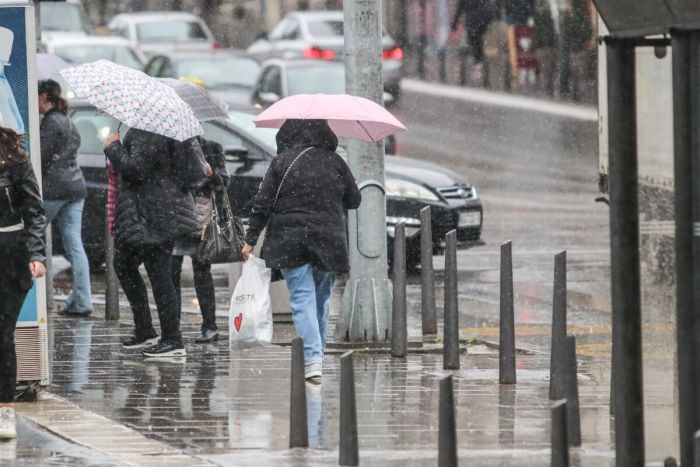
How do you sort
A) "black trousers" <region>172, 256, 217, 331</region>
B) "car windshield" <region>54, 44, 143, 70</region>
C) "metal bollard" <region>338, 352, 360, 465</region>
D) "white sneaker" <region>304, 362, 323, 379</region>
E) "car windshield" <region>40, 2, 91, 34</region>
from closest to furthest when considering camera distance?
"metal bollard" <region>338, 352, 360, 465</region>
"white sneaker" <region>304, 362, 323, 379</region>
"black trousers" <region>172, 256, 217, 331</region>
"car windshield" <region>54, 44, 143, 70</region>
"car windshield" <region>40, 2, 91, 34</region>

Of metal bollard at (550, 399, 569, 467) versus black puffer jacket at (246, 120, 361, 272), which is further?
black puffer jacket at (246, 120, 361, 272)

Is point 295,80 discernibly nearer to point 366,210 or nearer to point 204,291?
point 204,291

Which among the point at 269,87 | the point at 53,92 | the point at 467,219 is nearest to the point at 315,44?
the point at 269,87

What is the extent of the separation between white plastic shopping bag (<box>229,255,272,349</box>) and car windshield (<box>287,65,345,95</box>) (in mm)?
14804

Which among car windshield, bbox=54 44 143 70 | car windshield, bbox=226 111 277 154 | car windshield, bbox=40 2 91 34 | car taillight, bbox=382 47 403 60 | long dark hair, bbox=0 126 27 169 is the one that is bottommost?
car windshield, bbox=226 111 277 154

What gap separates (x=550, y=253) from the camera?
18.7m

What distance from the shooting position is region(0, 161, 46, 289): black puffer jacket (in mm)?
8938

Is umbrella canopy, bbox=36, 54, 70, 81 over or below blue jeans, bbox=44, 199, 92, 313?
over

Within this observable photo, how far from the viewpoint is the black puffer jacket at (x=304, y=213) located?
10.4 metres

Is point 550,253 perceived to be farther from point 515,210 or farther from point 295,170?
point 295,170

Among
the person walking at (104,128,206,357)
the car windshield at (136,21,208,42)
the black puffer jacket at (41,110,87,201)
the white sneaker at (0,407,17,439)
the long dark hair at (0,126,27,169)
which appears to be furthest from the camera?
the car windshield at (136,21,208,42)

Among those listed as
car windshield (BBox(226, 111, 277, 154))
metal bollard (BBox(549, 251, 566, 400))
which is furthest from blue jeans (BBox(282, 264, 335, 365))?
car windshield (BBox(226, 111, 277, 154))

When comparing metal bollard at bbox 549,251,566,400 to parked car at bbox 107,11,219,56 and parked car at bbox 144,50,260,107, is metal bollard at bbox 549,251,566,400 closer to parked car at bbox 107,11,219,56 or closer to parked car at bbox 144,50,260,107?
parked car at bbox 144,50,260,107

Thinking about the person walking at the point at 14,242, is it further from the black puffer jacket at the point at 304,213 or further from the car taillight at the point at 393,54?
the car taillight at the point at 393,54
